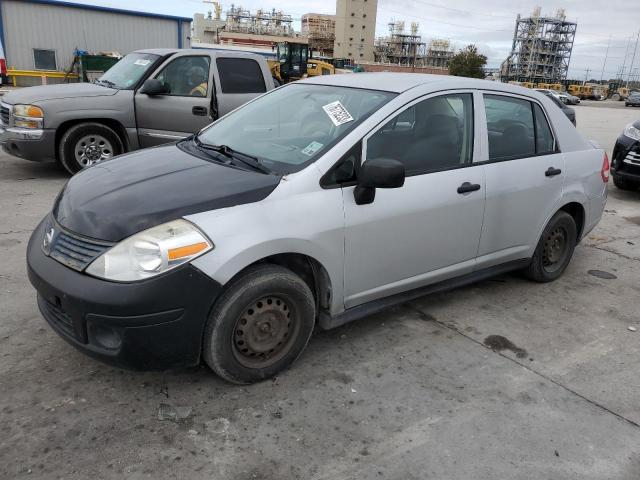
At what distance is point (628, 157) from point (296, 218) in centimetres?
735

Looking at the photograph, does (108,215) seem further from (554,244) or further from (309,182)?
(554,244)

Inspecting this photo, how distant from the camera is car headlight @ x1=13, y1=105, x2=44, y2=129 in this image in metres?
6.90

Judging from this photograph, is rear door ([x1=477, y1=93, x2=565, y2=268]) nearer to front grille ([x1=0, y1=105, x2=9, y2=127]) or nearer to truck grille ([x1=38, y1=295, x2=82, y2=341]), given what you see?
A: truck grille ([x1=38, y1=295, x2=82, y2=341])

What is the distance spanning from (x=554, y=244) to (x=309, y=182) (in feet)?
9.01

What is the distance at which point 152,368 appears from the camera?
2648 mm

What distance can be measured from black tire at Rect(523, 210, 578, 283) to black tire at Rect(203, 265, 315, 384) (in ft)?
7.93

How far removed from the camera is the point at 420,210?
11.2ft

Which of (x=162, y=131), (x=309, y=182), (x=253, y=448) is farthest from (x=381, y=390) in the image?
(x=162, y=131)

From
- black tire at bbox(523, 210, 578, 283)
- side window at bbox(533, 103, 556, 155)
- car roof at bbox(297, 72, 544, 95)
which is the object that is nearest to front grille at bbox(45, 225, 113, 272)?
car roof at bbox(297, 72, 544, 95)

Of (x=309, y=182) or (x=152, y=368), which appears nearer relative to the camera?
(x=152, y=368)

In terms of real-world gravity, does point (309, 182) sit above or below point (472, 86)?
below

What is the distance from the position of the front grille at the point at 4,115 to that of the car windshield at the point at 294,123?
15.0ft

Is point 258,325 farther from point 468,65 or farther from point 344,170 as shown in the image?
point 468,65

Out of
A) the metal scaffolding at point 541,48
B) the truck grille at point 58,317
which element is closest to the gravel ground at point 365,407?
the truck grille at point 58,317
